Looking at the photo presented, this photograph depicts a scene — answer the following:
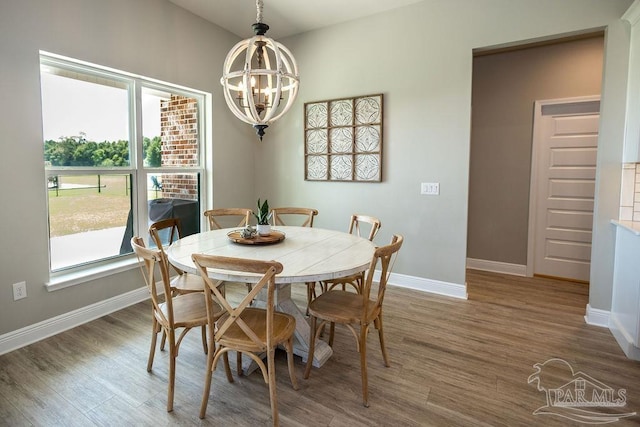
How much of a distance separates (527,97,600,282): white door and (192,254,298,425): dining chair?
12.2ft

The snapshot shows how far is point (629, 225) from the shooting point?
248 centimetres

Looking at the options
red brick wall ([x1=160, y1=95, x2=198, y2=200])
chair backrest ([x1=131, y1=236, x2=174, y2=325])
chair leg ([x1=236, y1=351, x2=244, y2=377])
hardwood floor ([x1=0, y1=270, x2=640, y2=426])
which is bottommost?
hardwood floor ([x1=0, y1=270, x2=640, y2=426])

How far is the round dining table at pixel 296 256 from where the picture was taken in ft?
5.65

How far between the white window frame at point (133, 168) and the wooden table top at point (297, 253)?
3.48 ft

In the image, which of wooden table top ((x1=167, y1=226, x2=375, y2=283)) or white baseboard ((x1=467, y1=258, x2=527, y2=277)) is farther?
white baseboard ((x1=467, y1=258, x2=527, y2=277))

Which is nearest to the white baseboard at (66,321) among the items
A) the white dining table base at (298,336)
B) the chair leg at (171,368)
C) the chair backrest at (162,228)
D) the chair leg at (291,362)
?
the chair backrest at (162,228)

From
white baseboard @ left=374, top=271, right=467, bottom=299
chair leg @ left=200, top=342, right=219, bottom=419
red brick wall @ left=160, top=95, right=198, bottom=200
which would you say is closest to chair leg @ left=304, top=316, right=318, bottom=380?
chair leg @ left=200, top=342, right=219, bottom=419

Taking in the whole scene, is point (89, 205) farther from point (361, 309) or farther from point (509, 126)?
point (509, 126)

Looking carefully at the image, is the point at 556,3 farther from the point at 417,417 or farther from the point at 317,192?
the point at 417,417

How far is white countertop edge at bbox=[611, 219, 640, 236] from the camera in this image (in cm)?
231

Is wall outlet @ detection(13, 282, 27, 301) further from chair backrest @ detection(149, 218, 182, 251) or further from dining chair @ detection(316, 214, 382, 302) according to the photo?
dining chair @ detection(316, 214, 382, 302)

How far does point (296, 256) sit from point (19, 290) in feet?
6.82

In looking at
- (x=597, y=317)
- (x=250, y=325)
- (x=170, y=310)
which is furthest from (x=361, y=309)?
(x=597, y=317)

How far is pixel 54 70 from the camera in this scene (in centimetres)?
264
